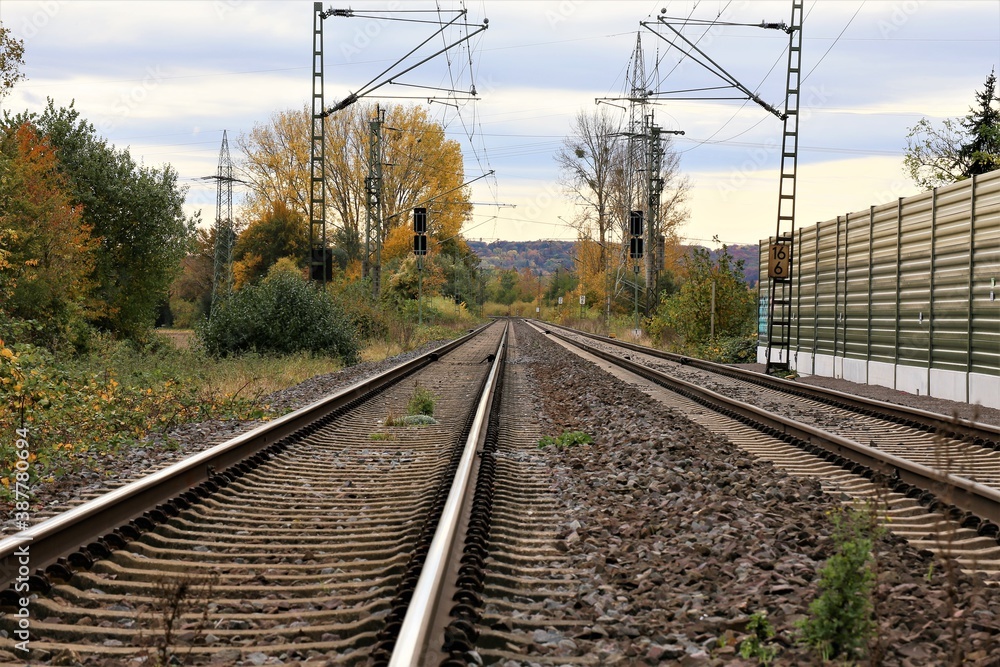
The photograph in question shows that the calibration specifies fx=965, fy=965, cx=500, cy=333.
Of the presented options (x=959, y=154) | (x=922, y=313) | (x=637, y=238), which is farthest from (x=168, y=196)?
(x=959, y=154)

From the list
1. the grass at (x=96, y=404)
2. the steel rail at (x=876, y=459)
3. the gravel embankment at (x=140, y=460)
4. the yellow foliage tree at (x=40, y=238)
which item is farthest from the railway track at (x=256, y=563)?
the yellow foliage tree at (x=40, y=238)

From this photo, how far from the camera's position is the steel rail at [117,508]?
4.53 meters

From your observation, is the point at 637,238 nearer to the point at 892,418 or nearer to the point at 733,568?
the point at 892,418

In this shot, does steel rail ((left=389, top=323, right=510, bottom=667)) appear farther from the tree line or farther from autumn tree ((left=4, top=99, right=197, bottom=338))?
autumn tree ((left=4, top=99, right=197, bottom=338))

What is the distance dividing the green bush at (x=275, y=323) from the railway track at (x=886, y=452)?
9679 mm

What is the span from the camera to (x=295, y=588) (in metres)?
4.57

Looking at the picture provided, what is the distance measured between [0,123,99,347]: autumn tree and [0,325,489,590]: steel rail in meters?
10.0

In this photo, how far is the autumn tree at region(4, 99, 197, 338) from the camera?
36562mm

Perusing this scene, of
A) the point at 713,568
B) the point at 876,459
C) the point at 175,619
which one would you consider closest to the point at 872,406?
the point at 876,459

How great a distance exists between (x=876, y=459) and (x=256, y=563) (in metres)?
5.55

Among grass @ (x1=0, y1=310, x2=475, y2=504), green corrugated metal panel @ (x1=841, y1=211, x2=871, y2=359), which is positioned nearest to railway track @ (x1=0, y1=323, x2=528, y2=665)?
grass @ (x1=0, y1=310, x2=475, y2=504)

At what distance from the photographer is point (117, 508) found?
5.60 metres

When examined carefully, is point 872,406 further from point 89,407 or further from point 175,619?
point 175,619

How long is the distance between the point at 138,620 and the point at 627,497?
403 cm
